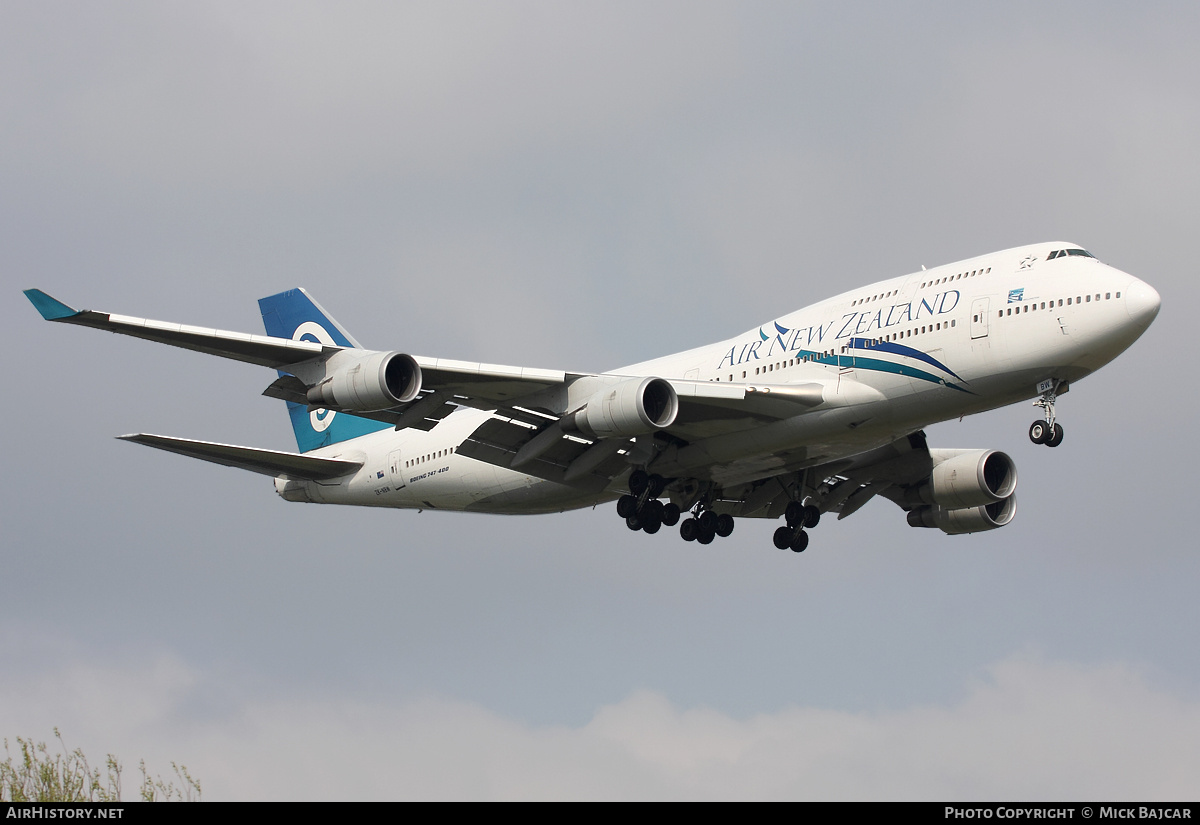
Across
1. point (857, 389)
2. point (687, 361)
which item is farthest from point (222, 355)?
point (857, 389)

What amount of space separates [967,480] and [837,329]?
8.21m

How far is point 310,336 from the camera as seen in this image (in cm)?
4391

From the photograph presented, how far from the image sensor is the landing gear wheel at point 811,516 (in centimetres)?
3912

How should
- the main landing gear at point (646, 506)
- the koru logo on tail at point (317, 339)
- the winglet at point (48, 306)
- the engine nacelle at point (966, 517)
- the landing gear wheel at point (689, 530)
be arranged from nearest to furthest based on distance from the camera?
the winglet at point (48, 306)
the main landing gear at point (646, 506)
the landing gear wheel at point (689, 530)
the engine nacelle at point (966, 517)
the koru logo on tail at point (317, 339)

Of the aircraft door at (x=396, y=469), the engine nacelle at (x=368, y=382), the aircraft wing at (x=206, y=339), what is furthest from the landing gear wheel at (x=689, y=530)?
the aircraft wing at (x=206, y=339)

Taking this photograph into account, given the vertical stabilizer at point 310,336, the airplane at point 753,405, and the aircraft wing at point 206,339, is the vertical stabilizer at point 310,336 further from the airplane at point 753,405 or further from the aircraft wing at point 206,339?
the aircraft wing at point 206,339

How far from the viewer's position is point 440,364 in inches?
1240

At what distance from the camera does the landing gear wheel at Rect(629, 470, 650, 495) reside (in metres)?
35.8

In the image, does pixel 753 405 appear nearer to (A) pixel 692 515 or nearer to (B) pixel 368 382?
(A) pixel 692 515

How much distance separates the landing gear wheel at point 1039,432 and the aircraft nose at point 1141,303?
287 cm

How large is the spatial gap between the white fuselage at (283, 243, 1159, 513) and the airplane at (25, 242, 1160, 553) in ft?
0.14

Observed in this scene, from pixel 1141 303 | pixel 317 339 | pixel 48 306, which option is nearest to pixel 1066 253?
pixel 1141 303
